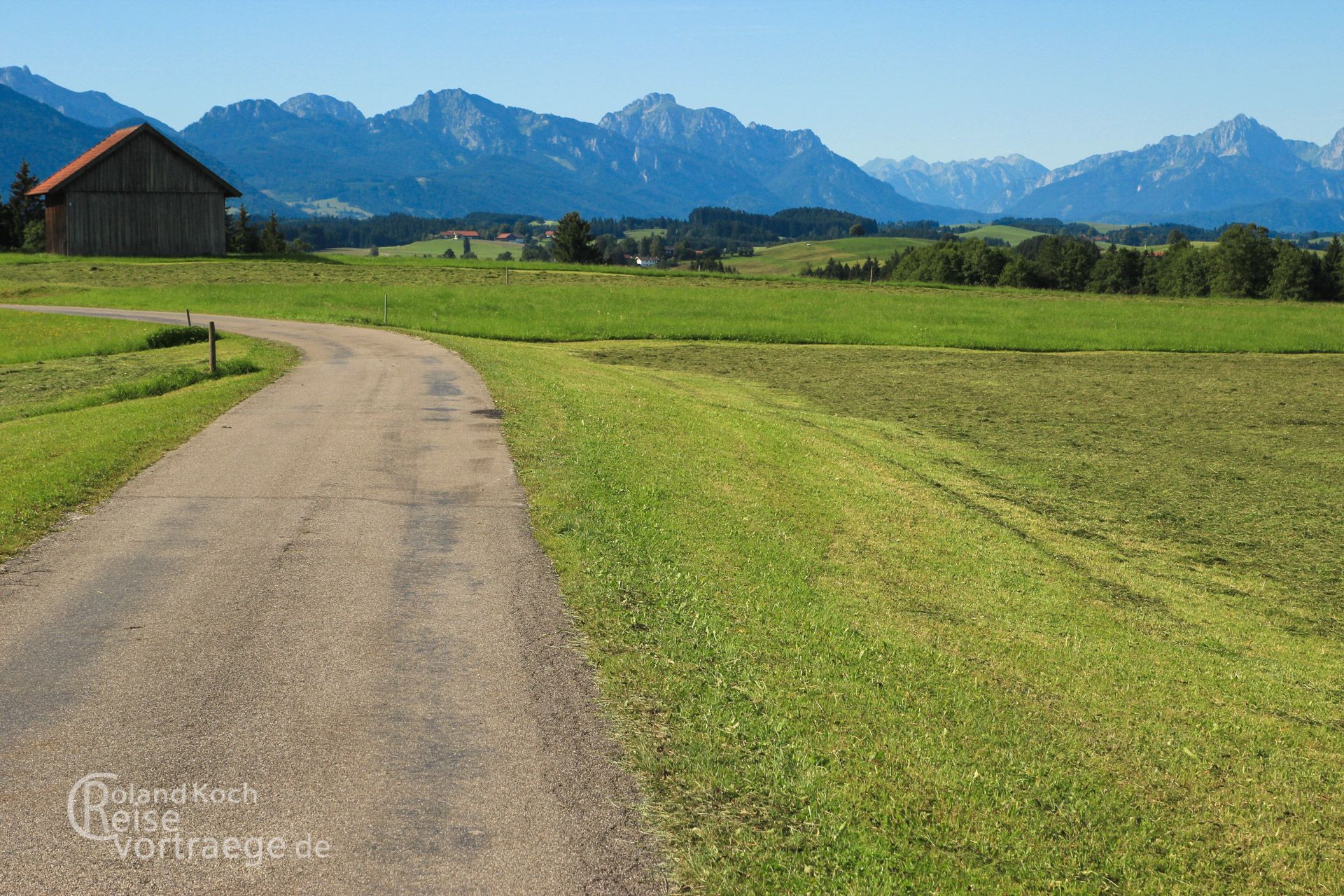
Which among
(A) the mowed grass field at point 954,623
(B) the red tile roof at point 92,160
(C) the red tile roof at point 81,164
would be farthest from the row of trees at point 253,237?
(A) the mowed grass field at point 954,623

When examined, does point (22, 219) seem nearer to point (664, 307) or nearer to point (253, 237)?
point (253, 237)

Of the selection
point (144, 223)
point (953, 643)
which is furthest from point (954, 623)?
point (144, 223)

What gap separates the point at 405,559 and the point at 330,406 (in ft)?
37.6

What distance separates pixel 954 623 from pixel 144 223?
3373 inches

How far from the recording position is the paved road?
575cm

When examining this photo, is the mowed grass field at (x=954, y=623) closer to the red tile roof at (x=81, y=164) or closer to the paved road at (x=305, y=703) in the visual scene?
the paved road at (x=305, y=703)

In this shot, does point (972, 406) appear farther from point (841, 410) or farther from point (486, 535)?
point (486, 535)

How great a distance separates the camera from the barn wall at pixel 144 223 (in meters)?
79.2

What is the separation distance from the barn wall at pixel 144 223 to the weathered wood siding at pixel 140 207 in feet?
0.18

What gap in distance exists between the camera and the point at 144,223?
8156 centimetres

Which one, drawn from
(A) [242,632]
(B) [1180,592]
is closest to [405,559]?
(A) [242,632]

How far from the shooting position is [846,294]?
236 feet

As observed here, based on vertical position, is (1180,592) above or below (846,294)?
below

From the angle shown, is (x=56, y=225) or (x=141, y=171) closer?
(x=141, y=171)
